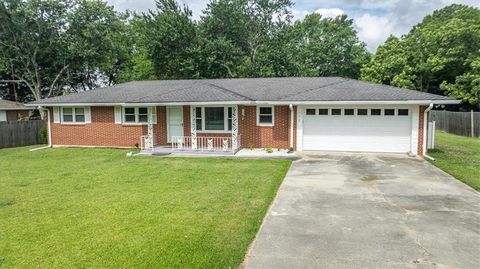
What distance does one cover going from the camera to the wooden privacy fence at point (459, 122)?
20.8 metres

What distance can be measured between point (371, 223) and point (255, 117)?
32.0 ft

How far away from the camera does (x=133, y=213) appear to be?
6449 millimetres

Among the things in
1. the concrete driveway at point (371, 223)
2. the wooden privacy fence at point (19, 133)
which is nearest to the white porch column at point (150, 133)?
the concrete driveway at point (371, 223)

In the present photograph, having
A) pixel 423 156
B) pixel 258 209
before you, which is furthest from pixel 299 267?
pixel 423 156

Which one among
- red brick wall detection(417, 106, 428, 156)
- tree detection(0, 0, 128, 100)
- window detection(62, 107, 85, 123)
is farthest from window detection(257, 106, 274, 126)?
tree detection(0, 0, 128, 100)

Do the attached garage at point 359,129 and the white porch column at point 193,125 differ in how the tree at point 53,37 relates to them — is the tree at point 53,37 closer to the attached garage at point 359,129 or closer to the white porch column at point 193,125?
the white porch column at point 193,125

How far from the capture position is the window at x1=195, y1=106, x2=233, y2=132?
15.4 meters

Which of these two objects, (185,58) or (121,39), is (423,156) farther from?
(121,39)

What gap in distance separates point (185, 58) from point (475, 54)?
82.4 feet

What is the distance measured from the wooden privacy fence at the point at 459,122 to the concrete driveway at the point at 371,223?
13994mm

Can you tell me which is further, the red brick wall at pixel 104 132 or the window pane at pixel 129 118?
the window pane at pixel 129 118

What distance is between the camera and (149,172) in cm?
1057

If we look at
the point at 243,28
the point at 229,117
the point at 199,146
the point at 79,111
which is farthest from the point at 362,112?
the point at 243,28

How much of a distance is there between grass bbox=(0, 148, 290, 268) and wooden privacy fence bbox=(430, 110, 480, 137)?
1582 centimetres
